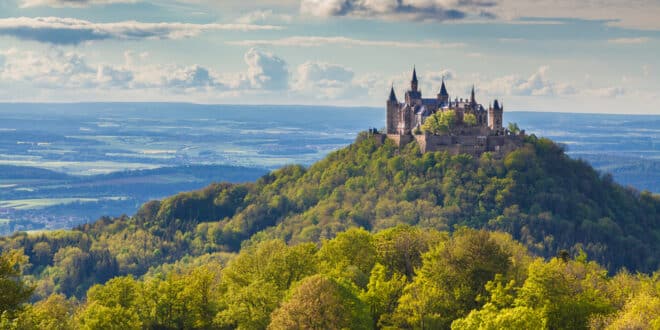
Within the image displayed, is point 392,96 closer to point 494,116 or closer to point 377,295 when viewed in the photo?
point 494,116

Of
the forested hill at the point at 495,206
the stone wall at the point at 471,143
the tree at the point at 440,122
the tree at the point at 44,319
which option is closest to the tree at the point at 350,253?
the tree at the point at 44,319

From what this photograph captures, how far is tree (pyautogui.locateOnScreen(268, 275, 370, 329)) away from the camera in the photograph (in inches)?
2630

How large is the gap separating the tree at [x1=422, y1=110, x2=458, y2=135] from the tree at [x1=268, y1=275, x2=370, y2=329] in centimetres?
11134

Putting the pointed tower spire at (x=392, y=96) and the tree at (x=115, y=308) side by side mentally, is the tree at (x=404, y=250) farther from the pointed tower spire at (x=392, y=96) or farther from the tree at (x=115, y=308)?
the pointed tower spire at (x=392, y=96)

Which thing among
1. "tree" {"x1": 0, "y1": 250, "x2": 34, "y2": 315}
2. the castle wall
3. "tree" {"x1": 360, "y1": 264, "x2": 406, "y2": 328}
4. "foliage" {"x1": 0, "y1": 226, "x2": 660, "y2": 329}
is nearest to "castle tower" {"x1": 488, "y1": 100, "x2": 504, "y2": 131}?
→ the castle wall

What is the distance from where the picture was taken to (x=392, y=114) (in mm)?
193250

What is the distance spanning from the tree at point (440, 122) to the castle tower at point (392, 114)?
10.5 m

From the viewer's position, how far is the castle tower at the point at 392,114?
191875mm

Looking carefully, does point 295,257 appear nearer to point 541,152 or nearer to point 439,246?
point 439,246

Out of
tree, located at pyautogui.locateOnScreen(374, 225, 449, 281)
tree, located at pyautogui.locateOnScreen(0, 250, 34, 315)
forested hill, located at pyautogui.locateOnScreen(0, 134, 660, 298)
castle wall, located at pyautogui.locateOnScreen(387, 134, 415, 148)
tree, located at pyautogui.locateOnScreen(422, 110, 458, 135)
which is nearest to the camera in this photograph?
tree, located at pyautogui.locateOnScreen(0, 250, 34, 315)

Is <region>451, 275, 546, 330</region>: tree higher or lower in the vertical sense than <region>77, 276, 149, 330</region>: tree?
higher

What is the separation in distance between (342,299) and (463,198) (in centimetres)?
11525

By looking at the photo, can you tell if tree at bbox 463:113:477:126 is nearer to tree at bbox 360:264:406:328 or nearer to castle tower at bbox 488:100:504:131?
castle tower at bbox 488:100:504:131

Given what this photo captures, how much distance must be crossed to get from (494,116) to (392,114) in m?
20.1
